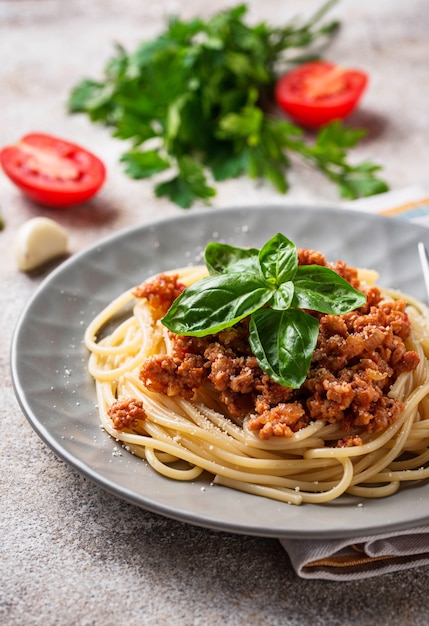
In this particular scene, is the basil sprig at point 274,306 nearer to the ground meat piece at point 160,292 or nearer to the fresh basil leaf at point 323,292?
the fresh basil leaf at point 323,292

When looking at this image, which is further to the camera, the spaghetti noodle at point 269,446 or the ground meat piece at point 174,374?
the ground meat piece at point 174,374

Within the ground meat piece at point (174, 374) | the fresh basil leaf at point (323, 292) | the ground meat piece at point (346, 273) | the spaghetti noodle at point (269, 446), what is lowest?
the spaghetti noodle at point (269, 446)

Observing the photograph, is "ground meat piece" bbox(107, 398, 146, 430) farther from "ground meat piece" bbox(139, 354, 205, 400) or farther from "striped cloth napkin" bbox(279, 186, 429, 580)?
"striped cloth napkin" bbox(279, 186, 429, 580)

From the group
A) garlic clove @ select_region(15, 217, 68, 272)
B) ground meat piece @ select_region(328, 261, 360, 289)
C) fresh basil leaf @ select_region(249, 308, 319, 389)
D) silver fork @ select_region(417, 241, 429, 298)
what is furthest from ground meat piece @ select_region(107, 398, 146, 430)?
garlic clove @ select_region(15, 217, 68, 272)

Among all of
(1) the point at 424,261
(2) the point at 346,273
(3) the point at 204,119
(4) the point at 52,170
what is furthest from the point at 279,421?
(3) the point at 204,119

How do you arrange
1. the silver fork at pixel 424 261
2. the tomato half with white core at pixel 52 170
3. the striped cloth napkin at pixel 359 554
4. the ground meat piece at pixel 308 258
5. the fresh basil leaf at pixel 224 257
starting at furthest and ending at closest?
the tomato half with white core at pixel 52 170
the silver fork at pixel 424 261
the ground meat piece at pixel 308 258
the fresh basil leaf at pixel 224 257
the striped cloth napkin at pixel 359 554

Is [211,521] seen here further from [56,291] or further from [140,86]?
[140,86]

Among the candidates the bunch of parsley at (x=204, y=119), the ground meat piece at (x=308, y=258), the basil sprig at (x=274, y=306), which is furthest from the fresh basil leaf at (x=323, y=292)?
the bunch of parsley at (x=204, y=119)
